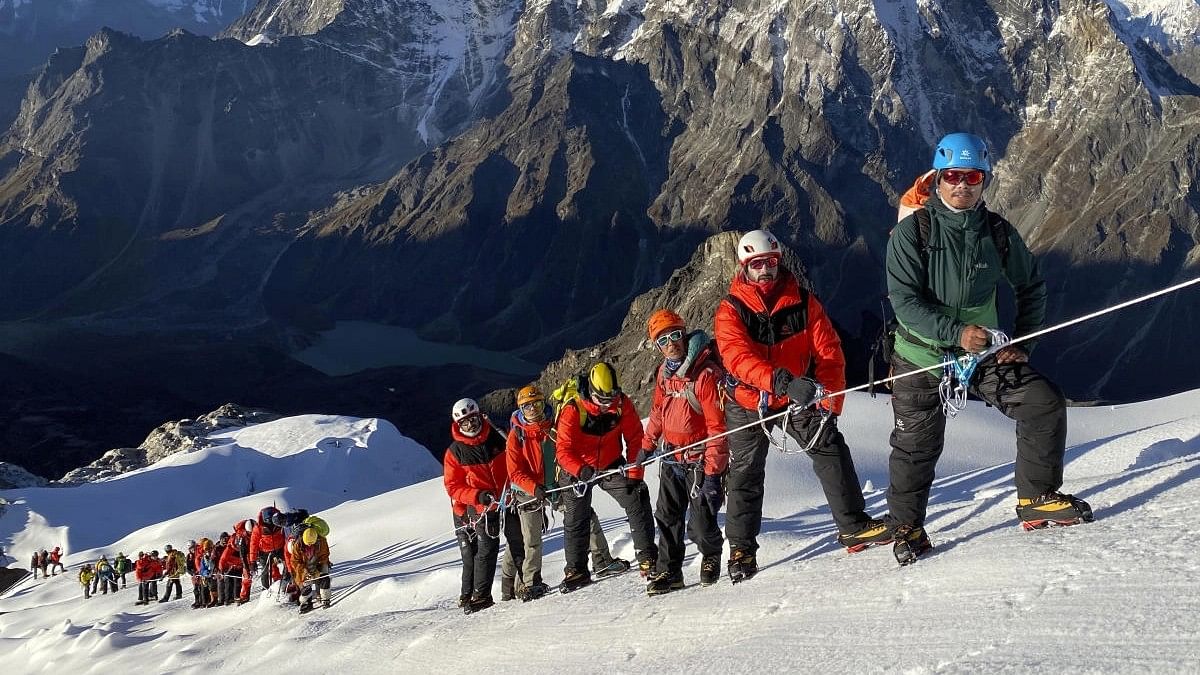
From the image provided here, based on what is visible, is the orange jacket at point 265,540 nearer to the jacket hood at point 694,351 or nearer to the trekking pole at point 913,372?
the trekking pole at point 913,372

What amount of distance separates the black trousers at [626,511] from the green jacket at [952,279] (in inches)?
146

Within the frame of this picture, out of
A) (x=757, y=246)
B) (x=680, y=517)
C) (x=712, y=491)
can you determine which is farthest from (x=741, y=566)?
(x=757, y=246)

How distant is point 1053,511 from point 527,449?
17.8ft

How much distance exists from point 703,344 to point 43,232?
21492 centimetres

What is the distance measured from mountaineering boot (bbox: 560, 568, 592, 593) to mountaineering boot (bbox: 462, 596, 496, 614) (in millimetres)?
1276

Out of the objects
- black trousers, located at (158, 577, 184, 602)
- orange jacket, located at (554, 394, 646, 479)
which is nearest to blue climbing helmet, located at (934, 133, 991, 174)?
orange jacket, located at (554, 394, 646, 479)

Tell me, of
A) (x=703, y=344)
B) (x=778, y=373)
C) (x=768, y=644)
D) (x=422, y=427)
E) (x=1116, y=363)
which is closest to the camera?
(x=768, y=644)

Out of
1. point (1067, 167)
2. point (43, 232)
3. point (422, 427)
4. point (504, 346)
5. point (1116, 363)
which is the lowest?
point (1116, 363)

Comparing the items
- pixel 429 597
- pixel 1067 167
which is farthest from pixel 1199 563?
pixel 1067 167

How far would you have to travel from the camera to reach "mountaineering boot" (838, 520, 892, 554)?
6949 mm

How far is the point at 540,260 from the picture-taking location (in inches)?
7387

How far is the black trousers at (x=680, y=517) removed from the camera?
26.0 ft

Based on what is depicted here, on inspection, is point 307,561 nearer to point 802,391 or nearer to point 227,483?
point 802,391

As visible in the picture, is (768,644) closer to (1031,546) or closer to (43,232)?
(1031,546)
